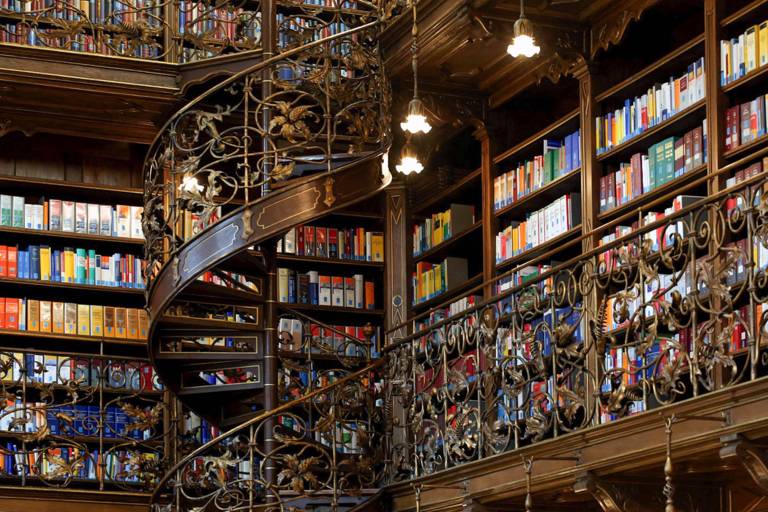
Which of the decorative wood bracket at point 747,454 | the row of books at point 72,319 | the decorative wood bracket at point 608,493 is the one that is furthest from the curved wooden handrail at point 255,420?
the decorative wood bracket at point 747,454

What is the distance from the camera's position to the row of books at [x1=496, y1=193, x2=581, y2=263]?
7.62m

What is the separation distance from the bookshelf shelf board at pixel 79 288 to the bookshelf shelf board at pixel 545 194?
204cm

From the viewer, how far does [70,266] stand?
8.68 m

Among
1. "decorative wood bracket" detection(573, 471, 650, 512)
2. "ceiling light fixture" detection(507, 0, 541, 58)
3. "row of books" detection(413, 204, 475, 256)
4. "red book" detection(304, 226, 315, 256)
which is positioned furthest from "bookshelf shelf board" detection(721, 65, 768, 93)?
"red book" detection(304, 226, 315, 256)

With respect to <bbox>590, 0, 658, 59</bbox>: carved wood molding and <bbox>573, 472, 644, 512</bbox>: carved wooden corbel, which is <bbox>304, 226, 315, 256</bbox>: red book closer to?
<bbox>590, 0, 658, 59</bbox>: carved wood molding

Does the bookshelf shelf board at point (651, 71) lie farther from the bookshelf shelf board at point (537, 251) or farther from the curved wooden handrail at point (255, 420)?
the curved wooden handrail at point (255, 420)

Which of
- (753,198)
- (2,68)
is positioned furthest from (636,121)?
(2,68)

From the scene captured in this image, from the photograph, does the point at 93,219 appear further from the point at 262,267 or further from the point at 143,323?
the point at 262,267

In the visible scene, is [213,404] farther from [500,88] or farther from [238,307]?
[500,88]

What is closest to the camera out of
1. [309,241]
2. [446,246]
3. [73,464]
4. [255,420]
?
[255,420]

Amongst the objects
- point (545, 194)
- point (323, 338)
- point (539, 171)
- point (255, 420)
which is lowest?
point (255, 420)

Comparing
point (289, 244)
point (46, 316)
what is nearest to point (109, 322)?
point (46, 316)

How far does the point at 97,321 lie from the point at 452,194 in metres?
1.99

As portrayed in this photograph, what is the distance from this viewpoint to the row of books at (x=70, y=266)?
861 cm
